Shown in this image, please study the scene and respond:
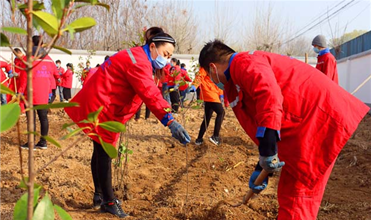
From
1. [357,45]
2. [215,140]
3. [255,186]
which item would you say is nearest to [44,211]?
[255,186]

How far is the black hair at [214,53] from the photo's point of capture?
2.33 meters

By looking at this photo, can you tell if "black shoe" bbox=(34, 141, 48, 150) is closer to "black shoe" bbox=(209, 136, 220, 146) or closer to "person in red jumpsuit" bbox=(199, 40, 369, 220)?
"black shoe" bbox=(209, 136, 220, 146)

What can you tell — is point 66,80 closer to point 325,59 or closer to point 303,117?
point 325,59

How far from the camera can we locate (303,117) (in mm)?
2162

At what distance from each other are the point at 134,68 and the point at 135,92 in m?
0.27

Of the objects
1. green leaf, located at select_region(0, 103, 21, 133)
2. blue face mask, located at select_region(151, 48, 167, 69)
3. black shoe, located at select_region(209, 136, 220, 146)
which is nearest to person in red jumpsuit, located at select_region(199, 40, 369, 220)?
blue face mask, located at select_region(151, 48, 167, 69)

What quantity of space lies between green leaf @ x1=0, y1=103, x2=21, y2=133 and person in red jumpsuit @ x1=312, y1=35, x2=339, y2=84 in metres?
5.39

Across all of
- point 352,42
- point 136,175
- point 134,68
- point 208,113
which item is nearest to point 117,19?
point 352,42

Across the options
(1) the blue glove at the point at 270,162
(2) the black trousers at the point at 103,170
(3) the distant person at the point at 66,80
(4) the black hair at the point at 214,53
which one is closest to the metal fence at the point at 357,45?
(3) the distant person at the point at 66,80

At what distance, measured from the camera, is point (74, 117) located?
10.4 ft

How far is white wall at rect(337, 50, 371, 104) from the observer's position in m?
12.8

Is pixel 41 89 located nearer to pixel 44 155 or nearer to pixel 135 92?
pixel 44 155

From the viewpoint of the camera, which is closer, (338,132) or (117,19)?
(338,132)

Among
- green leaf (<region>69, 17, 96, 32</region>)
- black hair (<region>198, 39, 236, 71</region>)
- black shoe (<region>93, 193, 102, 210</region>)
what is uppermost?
green leaf (<region>69, 17, 96, 32</region>)
